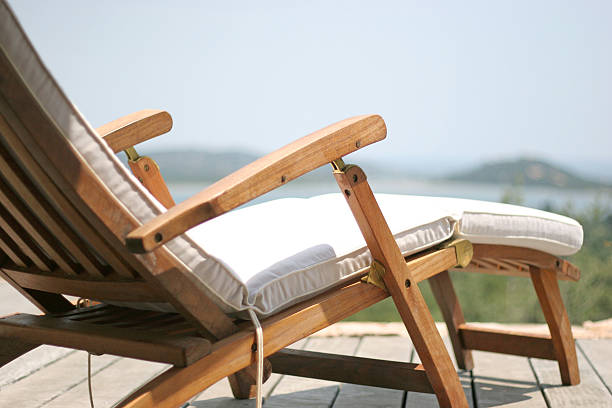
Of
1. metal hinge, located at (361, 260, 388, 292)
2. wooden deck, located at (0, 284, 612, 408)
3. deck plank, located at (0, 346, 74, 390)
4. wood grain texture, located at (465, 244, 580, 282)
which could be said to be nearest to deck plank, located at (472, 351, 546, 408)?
wooden deck, located at (0, 284, 612, 408)

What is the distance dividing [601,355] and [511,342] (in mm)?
573

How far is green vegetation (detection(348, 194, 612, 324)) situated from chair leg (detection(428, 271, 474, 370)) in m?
2.48

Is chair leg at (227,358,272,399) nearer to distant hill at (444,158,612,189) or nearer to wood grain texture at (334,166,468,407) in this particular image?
wood grain texture at (334,166,468,407)

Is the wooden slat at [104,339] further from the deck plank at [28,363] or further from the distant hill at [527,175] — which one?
the distant hill at [527,175]

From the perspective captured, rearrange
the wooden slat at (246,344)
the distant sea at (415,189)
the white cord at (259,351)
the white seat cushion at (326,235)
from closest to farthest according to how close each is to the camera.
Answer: the wooden slat at (246,344), the white cord at (259,351), the white seat cushion at (326,235), the distant sea at (415,189)

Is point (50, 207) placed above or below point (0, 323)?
above

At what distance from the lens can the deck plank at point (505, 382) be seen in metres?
1.91

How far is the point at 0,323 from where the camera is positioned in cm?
129

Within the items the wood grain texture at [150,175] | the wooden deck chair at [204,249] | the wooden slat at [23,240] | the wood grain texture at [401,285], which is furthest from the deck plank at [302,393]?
the wooden slat at [23,240]

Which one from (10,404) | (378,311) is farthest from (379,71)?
(10,404)

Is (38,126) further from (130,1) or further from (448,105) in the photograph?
(448,105)

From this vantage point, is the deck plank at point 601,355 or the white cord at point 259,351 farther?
the deck plank at point 601,355

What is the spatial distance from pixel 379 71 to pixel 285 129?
272 cm

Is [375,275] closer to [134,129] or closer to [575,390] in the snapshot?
[134,129]
